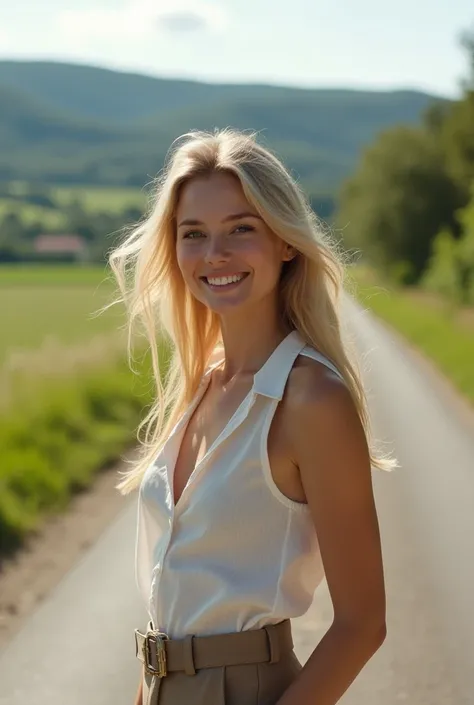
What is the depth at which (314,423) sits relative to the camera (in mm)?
2189

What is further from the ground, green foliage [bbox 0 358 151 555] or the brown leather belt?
the brown leather belt

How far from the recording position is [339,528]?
217cm

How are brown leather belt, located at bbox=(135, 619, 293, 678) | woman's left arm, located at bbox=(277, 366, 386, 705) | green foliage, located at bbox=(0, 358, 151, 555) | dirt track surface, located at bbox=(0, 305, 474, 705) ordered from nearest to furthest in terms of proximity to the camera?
woman's left arm, located at bbox=(277, 366, 386, 705) < brown leather belt, located at bbox=(135, 619, 293, 678) < dirt track surface, located at bbox=(0, 305, 474, 705) < green foliage, located at bbox=(0, 358, 151, 555)

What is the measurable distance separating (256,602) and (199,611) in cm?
12

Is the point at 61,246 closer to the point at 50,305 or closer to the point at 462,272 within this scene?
the point at 50,305

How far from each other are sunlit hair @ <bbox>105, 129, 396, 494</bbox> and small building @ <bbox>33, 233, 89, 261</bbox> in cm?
9289

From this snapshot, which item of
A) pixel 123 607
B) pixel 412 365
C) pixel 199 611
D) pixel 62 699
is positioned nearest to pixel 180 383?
pixel 199 611

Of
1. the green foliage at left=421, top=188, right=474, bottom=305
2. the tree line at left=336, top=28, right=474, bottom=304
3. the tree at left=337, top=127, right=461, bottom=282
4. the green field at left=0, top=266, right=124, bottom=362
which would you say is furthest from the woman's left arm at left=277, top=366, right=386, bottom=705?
the tree at left=337, top=127, right=461, bottom=282

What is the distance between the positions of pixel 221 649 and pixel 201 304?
0.96 m

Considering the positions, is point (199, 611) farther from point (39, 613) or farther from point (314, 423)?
point (39, 613)

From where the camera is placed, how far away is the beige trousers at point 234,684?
2287 millimetres

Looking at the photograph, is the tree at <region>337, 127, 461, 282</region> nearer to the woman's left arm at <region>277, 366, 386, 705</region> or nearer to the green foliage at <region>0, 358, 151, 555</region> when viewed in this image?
the green foliage at <region>0, 358, 151, 555</region>

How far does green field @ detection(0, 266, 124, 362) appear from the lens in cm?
3681

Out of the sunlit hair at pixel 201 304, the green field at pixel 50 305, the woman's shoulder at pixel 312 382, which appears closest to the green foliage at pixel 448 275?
the green field at pixel 50 305
